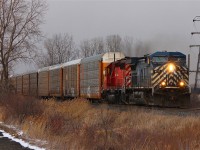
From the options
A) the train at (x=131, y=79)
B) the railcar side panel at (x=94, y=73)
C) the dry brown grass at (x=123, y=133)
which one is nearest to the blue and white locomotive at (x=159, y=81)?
the train at (x=131, y=79)

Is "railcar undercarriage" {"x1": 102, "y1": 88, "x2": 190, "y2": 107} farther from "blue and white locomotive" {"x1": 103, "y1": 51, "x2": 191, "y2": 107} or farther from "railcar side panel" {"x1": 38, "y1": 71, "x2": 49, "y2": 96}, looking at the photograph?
"railcar side panel" {"x1": 38, "y1": 71, "x2": 49, "y2": 96}

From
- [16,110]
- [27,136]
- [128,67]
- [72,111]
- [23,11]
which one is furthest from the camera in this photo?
[23,11]

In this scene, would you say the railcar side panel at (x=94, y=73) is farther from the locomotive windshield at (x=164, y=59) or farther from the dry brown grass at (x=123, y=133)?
the dry brown grass at (x=123, y=133)

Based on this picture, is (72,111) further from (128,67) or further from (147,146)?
(147,146)

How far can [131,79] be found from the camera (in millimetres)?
23766

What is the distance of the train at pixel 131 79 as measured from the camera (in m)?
21.5

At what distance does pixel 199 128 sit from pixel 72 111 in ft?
31.4

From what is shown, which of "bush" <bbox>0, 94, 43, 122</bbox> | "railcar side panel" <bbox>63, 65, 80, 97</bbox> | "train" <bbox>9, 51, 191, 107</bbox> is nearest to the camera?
"bush" <bbox>0, 94, 43, 122</bbox>

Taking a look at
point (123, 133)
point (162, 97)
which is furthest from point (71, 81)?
point (123, 133)

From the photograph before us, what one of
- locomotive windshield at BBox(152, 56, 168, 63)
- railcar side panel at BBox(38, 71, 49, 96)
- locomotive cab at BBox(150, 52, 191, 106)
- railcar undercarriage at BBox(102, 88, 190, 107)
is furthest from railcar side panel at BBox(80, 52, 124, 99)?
railcar side panel at BBox(38, 71, 49, 96)

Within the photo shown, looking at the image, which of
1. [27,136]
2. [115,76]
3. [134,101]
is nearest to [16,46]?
[115,76]

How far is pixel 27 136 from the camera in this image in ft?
41.8

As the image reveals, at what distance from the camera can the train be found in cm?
→ 2148

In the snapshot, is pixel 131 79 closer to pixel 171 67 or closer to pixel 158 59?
pixel 158 59
